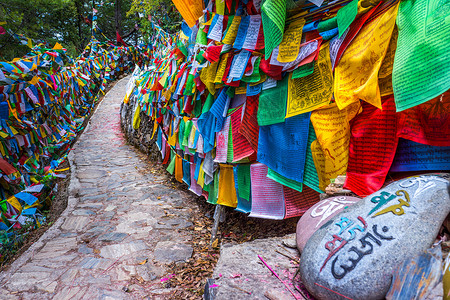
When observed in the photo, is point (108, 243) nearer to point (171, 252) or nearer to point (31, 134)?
point (171, 252)

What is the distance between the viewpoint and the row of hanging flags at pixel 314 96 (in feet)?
5.12

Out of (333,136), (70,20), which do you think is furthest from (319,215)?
(70,20)

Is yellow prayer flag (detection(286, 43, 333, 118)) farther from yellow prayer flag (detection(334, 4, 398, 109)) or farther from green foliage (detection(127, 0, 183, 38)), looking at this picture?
green foliage (detection(127, 0, 183, 38))

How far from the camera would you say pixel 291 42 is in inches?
95.3

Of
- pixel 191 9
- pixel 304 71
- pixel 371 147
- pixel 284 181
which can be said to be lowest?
pixel 284 181

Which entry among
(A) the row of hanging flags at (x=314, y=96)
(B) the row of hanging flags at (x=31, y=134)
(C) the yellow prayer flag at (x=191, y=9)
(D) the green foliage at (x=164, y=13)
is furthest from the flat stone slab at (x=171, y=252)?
(D) the green foliage at (x=164, y=13)

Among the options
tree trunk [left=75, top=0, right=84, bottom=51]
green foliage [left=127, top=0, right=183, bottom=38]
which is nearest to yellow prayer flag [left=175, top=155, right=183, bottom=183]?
green foliage [left=127, top=0, right=183, bottom=38]

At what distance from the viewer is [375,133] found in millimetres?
1930

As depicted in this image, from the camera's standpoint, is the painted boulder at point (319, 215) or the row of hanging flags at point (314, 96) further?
the painted boulder at point (319, 215)

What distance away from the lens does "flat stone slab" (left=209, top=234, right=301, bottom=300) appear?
5.70 feet

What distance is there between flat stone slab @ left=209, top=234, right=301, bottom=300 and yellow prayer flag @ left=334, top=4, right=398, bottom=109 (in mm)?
1188

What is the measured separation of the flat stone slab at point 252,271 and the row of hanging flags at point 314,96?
68 centimetres

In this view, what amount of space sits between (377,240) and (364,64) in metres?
1.11

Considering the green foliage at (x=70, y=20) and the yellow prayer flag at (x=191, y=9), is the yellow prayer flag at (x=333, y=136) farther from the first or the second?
the green foliage at (x=70, y=20)
